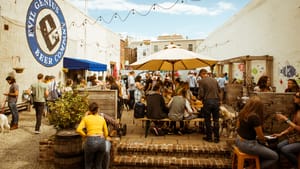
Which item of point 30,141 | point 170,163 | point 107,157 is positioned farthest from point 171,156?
point 30,141

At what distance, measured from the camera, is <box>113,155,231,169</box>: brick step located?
4555 millimetres

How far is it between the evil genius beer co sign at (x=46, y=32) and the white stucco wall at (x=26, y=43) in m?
0.25

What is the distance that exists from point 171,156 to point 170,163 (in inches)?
12.2

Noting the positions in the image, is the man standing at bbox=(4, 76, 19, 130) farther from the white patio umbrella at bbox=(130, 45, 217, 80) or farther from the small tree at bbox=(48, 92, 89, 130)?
the white patio umbrella at bbox=(130, 45, 217, 80)

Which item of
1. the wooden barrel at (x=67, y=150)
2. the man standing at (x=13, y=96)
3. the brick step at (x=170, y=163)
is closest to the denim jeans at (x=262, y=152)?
the brick step at (x=170, y=163)

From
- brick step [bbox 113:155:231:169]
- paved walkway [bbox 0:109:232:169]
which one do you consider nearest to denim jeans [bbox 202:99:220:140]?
paved walkway [bbox 0:109:232:169]

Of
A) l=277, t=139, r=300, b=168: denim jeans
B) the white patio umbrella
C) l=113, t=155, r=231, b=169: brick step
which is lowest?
l=113, t=155, r=231, b=169: brick step

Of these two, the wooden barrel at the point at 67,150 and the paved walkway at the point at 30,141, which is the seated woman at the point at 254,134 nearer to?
the paved walkway at the point at 30,141

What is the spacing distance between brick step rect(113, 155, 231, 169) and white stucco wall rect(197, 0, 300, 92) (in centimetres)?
471

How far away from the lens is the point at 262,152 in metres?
3.81

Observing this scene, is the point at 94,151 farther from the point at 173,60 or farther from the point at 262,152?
the point at 173,60

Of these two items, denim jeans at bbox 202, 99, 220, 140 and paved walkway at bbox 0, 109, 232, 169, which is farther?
denim jeans at bbox 202, 99, 220, 140

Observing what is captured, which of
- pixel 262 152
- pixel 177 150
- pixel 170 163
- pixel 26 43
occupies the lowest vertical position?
pixel 170 163

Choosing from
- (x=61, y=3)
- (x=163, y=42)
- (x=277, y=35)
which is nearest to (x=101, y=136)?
(x=277, y=35)
